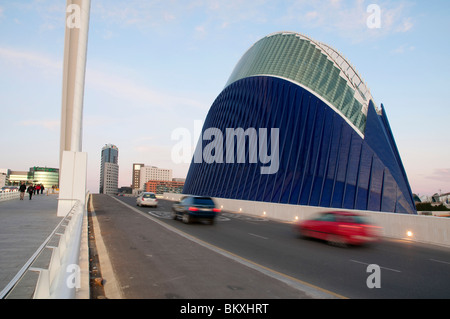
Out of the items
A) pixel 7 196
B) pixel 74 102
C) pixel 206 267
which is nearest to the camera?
pixel 206 267

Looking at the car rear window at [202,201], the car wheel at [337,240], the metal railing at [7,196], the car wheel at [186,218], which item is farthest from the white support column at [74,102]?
the car wheel at [337,240]

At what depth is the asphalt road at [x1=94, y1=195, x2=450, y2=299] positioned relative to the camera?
20.5ft

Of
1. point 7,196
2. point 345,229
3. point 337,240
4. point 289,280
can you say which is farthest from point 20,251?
point 7,196

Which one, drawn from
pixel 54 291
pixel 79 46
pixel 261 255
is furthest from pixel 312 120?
pixel 54 291

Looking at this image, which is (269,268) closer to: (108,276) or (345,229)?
(108,276)

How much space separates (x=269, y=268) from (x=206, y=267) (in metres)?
1.54

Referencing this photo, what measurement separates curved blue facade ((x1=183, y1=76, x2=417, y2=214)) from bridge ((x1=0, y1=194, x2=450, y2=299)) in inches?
673

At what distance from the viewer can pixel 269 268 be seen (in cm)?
818

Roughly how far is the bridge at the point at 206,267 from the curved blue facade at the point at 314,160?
1711 cm

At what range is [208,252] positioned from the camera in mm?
10000

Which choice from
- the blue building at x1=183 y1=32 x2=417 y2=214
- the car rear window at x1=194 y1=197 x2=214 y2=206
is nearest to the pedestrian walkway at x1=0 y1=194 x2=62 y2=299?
the car rear window at x1=194 y1=197 x2=214 y2=206

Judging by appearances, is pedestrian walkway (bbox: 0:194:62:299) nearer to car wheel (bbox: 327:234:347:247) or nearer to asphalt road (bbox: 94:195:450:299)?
asphalt road (bbox: 94:195:450:299)

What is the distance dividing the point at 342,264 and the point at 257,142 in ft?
110
